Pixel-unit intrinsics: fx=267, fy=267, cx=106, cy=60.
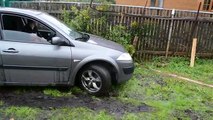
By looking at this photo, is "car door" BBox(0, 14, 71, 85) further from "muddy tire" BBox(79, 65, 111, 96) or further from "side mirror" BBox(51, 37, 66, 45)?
"muddy tire" BBox(79, 65, 111, 96)

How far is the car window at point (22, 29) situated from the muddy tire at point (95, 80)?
1005mm

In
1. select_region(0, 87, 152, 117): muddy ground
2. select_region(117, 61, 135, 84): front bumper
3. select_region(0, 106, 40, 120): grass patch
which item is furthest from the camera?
select_region(117, 61, 135, 84): front bumper

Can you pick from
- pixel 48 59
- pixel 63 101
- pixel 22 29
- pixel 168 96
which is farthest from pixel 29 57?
pixel 168 96

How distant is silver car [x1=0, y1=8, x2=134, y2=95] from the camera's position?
509 cm

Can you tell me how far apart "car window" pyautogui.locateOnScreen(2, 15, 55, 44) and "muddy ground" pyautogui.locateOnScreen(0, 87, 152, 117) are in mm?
1079

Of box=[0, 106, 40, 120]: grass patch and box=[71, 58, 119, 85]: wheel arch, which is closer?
box=[0, 106, 40, 120]: grass patch

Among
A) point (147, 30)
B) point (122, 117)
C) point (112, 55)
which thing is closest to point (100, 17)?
point (147, 30)

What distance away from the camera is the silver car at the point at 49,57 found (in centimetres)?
509

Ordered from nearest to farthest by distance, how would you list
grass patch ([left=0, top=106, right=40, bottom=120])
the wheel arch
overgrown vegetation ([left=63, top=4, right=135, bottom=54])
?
1. grass patch ([left=0, top=106, right=40, bottom=120])
2. the wheel arch
3. overgrown vegetation ([left=63, top=4, right=135, bottom=54])

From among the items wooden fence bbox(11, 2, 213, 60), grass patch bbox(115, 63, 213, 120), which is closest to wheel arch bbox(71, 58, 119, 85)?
grass patch bbox(115, 63, 213, 120)

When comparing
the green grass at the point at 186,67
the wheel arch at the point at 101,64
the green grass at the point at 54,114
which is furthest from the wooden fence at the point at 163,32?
the green grass at the point at 54,114

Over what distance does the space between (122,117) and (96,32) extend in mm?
A: 4040

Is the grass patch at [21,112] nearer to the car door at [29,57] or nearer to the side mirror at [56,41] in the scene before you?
the car door at [29,57]

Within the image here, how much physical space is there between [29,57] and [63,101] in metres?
1.06
